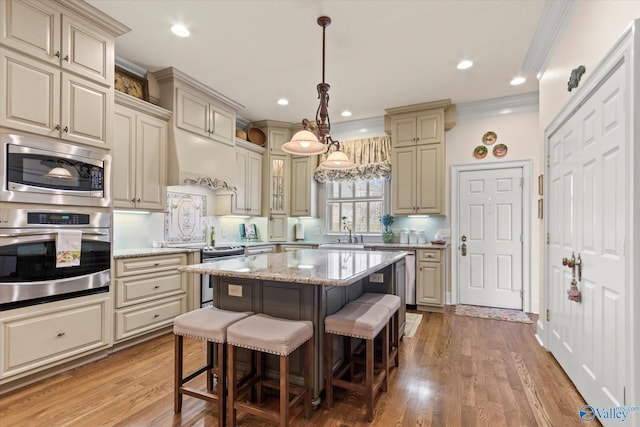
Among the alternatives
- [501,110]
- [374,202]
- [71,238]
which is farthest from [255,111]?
[501,110]

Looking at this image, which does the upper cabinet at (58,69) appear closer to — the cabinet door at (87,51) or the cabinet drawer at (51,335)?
the cabinet door at (87,51)

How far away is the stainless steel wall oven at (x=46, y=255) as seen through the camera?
7.18 ft

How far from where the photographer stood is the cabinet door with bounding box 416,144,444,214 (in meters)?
4.55

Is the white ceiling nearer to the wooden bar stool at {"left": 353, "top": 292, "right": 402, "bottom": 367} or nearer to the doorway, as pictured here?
the doorway

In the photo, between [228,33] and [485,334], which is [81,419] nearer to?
[228,33]

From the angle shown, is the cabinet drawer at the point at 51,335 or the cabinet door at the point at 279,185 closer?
the cabinet drawer at the point at 51,335

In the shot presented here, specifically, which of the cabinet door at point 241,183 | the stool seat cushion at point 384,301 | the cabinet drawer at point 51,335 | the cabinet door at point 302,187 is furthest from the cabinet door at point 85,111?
the cabinet door at point 302,187

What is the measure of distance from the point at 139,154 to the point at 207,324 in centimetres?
237

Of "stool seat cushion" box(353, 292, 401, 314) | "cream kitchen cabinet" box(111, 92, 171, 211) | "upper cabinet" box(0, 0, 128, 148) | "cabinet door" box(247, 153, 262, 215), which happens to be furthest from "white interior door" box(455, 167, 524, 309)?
"upper cabinet" box(0, 0, 128, 148)

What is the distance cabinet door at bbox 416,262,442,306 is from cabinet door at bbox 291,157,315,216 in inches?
83.6

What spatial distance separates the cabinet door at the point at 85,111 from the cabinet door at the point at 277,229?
9.85 ft

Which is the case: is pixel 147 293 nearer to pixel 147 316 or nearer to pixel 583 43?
pixel 147 316

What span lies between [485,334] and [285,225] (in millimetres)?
3365

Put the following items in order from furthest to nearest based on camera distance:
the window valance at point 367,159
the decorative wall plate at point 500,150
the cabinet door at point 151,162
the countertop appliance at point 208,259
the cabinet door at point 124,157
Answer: the window valance at point 367,159 → the decorative wall plate at point 500,150 → the countertop appliance at point 208,259 → the cabinet door at point 151,162 → the cabinet door at point 124,157
